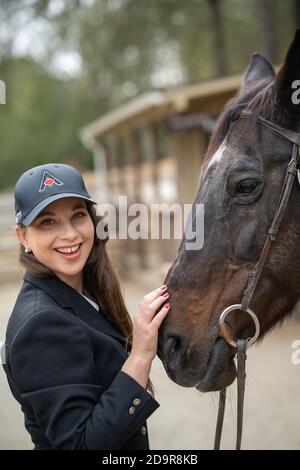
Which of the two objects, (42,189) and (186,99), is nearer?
(42,189)

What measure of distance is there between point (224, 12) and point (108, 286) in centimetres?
1488

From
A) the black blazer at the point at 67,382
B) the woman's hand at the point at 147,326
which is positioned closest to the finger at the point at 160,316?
the woman's hand at the point at 147,326

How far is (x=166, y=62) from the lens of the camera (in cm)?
1859

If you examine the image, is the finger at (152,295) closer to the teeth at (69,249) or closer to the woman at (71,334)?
the woman at (71,334)

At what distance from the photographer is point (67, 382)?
1.60 m

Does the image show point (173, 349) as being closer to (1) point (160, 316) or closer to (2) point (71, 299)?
(1) point (160, 316)

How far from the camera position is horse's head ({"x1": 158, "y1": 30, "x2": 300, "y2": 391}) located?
1861mm

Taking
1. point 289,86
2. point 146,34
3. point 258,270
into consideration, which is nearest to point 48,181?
point 258,270

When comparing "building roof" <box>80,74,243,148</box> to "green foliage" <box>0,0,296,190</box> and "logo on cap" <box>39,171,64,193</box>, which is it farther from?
"logo on cap" <box>39,171,64,193</box>

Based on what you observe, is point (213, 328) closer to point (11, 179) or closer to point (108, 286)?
point (108, 286)

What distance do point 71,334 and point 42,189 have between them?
19.2 inches

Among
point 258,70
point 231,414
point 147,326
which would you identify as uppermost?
point 258,70

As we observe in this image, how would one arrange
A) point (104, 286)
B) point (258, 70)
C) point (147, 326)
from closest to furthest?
point (147, 326) < point (104, 286) < point (258, 70)
